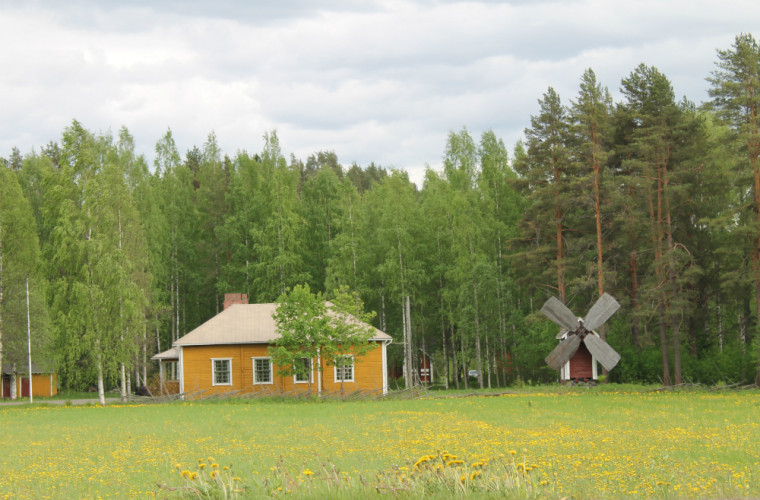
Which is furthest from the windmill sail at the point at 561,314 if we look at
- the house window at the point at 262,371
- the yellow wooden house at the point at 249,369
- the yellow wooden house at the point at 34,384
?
the yellow wooden house at the point at 34,384

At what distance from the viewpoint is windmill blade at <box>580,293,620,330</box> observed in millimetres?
33500

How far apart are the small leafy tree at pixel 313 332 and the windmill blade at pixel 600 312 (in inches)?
391

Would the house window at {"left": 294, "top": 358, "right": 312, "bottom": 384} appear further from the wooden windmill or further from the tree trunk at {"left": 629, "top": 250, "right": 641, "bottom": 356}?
the tree trunk at {"left": 629, "top": 250, "right": 641, "bottom": 356}

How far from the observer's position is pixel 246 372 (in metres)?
39.0

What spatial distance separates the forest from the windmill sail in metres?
4.00

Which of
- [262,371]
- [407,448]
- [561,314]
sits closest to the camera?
[407,448]

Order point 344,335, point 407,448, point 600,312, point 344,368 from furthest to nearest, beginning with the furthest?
point 344,368 → point 344,335 → point 600,312 → point 407,448

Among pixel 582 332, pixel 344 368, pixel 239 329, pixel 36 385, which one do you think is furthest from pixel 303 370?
pixel 36 385

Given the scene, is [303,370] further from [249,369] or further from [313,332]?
[249,369]

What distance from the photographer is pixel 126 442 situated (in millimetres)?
19625

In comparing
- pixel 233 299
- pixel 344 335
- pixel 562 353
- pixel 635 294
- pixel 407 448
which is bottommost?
pixel 407 448

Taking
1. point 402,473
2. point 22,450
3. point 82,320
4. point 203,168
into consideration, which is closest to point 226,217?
point 203,168

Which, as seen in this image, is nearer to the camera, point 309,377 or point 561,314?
point 561,314

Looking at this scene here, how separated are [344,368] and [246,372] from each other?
4.93 metres
